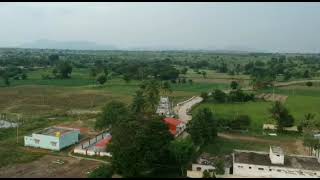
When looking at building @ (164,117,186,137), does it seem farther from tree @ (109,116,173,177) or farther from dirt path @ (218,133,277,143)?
tree @ (109,116,173,177)

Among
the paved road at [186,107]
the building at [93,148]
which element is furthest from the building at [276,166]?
the paved road at [186,107]

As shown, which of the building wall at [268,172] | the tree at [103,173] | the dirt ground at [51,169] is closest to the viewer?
the tree at [103,173]

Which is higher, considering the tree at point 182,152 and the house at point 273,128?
the tree at point 182,152

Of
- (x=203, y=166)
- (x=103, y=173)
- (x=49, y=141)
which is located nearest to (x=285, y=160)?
(x=203, y=166)

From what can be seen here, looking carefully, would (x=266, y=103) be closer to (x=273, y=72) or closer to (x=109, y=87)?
(x=109, y=87)

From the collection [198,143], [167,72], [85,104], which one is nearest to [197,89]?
[167,72]

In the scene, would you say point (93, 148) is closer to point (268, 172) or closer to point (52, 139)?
point (52, 139)

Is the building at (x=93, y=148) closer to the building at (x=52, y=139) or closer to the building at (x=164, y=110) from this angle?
the building at (x=52, y=139)

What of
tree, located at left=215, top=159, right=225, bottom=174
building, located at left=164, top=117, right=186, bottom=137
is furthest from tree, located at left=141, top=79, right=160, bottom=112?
tree, located at left=215, top=159, right=225, bottom=174

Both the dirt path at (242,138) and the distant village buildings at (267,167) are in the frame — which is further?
the dirt path at (242,138)
